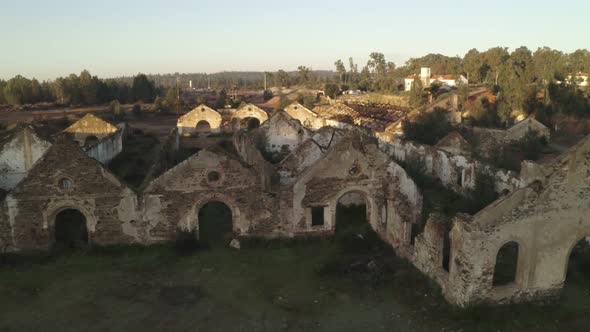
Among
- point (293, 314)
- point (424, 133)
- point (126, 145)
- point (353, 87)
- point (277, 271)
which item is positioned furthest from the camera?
point (353, 87)

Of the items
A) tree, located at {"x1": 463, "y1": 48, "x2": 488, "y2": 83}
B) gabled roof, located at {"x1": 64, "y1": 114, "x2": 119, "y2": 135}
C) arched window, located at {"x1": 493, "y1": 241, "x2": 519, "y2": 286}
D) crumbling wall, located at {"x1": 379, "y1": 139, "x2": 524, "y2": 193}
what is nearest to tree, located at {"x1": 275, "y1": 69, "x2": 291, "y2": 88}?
tree, located at {"x1": 463, "y1": 48, "x2": 488, "y2": 83}

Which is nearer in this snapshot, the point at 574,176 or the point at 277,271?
the point at 574,176

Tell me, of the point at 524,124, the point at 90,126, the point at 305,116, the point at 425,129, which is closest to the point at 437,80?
the point at 305,116

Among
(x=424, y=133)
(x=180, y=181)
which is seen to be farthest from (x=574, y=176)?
(x=424, y=133)

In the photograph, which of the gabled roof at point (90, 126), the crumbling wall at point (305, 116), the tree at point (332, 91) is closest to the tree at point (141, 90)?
the tree at point (332, 91)

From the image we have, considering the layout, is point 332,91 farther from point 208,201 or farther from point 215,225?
point 208,201

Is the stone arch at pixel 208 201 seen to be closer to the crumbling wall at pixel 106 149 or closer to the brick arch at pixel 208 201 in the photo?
the brick arch at pixel 208 201

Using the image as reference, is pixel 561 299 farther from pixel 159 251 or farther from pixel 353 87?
pixel 353 87
